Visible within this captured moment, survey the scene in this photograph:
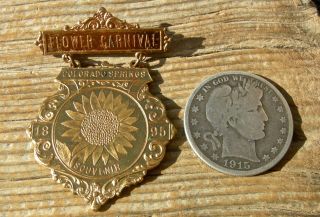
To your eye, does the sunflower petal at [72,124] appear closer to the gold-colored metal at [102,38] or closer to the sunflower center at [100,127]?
the sunflower center at [100,127]

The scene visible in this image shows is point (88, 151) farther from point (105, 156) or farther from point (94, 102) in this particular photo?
point (94, 102)

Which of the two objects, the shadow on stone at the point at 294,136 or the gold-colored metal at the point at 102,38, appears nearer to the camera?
the shadow on stone at the point at 294,136

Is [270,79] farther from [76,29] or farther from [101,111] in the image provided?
[76,29]

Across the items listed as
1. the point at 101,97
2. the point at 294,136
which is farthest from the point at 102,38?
the point at 294,136

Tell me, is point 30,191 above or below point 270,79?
below

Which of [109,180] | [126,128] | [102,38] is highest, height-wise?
[102,38]

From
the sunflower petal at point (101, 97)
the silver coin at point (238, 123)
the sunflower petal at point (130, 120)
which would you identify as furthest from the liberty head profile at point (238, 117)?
the sunflower petal at point (101, 97)

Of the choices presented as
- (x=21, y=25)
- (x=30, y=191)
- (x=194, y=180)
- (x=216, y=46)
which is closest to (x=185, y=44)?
(x=216, y=46)
